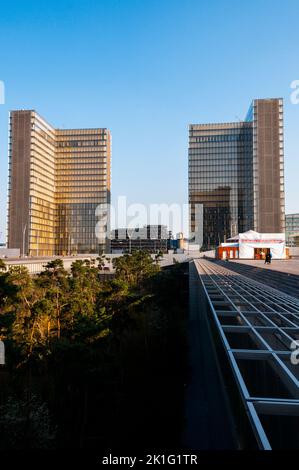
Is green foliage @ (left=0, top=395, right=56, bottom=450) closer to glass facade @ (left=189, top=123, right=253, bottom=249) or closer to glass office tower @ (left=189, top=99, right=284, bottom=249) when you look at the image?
glass office tower @ (left=189, top=99, right=284, bottom=249)

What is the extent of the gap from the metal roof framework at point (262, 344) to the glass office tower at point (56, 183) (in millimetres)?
114075

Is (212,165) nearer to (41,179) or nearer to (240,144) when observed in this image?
(240,144)

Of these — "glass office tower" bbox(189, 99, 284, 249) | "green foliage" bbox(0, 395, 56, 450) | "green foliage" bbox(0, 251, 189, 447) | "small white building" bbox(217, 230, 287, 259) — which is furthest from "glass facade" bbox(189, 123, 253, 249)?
"green foliage" bbox(0, 395, 56, 450)

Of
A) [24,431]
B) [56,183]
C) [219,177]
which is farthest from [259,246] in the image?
[56,183]

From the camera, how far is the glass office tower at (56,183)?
384 ft

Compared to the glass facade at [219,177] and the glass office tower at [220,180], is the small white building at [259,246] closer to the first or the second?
the glass office tower at [220,180]

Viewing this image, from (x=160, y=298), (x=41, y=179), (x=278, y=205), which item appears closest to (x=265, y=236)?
(x=160, y=298)

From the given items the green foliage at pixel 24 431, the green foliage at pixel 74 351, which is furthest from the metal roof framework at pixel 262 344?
the green foliage at pixel 24 431

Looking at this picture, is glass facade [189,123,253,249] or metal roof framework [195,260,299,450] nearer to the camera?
metal roof framework [195,260,299,450]

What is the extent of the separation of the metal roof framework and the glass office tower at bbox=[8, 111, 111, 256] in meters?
114

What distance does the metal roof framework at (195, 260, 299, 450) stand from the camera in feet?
12.8

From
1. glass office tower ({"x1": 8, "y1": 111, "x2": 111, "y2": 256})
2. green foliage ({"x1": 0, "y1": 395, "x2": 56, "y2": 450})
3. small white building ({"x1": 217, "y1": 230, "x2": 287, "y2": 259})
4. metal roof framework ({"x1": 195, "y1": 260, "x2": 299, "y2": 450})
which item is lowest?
green foliage ({"x1": 0, "y1": 395, "x2": 56, "y2": 450})

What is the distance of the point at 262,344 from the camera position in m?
5.78
